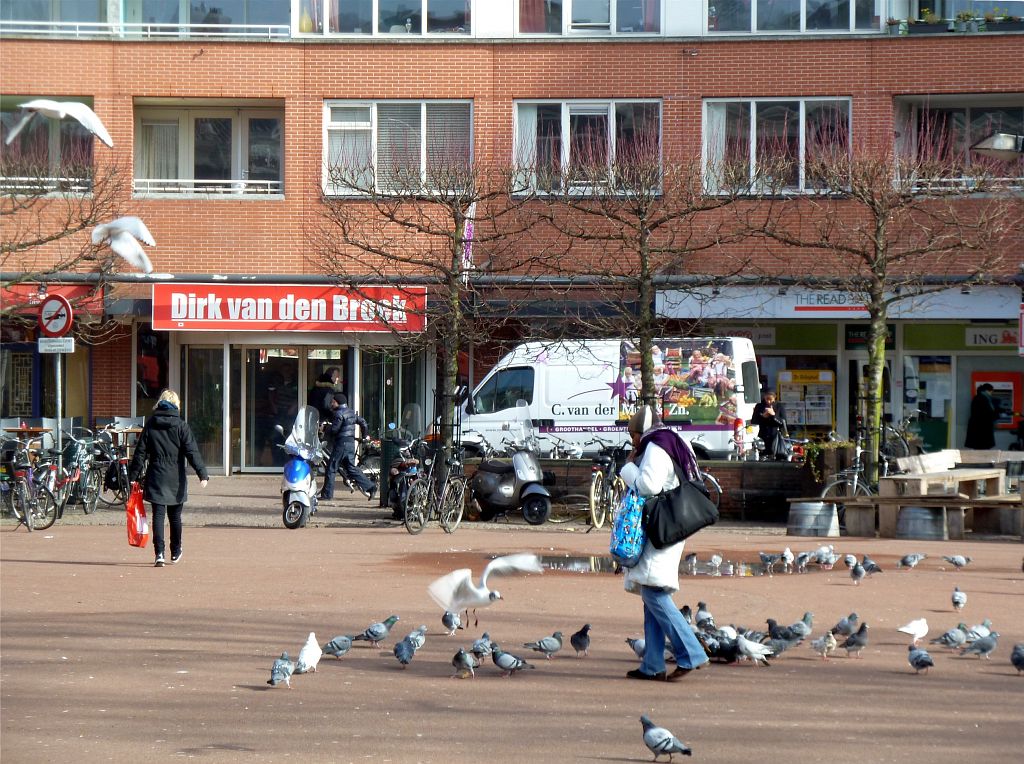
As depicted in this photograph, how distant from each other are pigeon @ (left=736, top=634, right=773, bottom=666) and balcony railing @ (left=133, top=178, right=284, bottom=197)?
19411 millimetres

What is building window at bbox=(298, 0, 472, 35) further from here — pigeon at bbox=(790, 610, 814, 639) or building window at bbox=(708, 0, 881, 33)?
pigeon at bbox=(790, 610, 814, 639)

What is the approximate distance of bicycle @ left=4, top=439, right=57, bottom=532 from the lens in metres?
17.2

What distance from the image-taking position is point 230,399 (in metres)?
26.5

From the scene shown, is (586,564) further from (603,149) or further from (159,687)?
(603,149)

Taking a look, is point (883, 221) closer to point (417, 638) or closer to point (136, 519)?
point (136, 519)

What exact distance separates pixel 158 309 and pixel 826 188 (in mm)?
11886

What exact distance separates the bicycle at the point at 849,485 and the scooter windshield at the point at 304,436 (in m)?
→ 6.50

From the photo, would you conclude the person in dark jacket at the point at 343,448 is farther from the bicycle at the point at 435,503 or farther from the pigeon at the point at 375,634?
the pigeon at the point at 375,634

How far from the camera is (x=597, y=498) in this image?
1814cm

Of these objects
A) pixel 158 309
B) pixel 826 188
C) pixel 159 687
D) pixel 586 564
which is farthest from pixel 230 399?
pixel 159 687

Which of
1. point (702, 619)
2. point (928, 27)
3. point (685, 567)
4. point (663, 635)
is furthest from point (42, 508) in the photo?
point (928, 27)

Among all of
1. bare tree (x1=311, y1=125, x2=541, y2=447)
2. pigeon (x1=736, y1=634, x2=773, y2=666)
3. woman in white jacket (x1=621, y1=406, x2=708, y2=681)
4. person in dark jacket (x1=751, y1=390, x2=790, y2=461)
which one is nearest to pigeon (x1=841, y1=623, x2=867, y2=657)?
pigeon (x1=736, y1=634, x2=773, y2=666)

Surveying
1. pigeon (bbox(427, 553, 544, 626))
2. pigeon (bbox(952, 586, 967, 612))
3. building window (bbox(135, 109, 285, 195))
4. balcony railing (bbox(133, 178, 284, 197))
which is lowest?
pigeon (bbox(952, 586, 967, 612))

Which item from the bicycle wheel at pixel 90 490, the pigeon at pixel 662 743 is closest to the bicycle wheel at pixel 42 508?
the bicycle wheel at pixel 90 490
